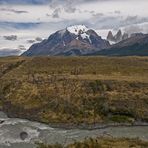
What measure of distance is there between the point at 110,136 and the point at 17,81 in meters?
73.8

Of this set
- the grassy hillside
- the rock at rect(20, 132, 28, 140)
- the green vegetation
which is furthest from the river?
the green vegetation

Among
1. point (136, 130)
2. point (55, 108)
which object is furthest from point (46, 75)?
point (136, 130)

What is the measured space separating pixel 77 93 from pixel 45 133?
3787 centimetres

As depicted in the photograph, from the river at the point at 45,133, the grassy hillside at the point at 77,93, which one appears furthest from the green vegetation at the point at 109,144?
the grassy hillside at the point at 77,93

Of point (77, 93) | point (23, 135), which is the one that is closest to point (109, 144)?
point (23, 135)

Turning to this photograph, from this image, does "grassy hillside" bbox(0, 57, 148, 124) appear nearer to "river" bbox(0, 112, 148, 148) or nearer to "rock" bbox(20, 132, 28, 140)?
"river" bbox(0, 112, 148, 148)

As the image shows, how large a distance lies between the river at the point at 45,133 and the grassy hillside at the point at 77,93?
7.07 meters

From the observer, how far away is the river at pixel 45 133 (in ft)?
335

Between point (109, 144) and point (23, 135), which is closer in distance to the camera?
point (109, 144)

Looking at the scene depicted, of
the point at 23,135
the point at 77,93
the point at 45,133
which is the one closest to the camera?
the point at 23,135

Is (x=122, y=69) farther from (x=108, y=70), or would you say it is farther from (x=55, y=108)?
(x=55, y=108)

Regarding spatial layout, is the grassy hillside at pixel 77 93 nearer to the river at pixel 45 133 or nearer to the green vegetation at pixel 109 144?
the river at pixel 45 133

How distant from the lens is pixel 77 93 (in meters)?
149

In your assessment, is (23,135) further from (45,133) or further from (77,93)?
(77,93)
